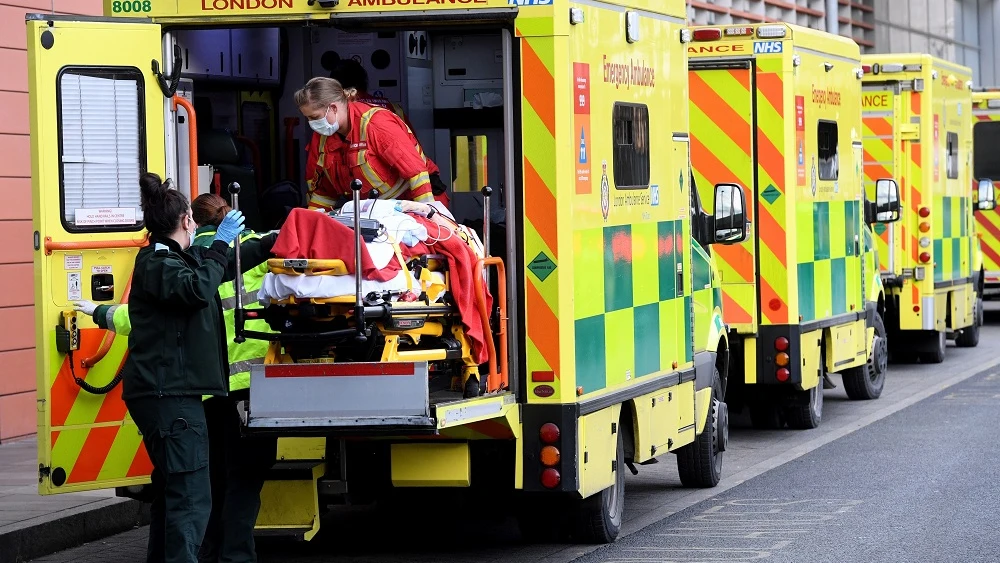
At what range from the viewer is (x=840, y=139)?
1383cm

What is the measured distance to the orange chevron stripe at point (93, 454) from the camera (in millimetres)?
7395

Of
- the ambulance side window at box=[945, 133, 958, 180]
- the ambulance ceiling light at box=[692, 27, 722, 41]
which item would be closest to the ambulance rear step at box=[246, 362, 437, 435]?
the ambulance ceiling light at box=[692, 27, 722, 41]

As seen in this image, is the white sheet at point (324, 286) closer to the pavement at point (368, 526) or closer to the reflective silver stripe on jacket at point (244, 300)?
the reflective silver stripe on jacket at point (244, 300)

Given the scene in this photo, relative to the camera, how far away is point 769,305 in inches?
499

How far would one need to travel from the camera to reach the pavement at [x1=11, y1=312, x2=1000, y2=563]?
8500 millimetres

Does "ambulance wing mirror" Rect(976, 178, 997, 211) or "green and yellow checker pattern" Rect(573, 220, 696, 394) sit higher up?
"ambulance wing mirror" Rect(976, 178, 997, 211)

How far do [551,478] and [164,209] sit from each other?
2.08 m

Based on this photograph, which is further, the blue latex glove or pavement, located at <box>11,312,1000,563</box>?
pavement, located at <box>11,312,1000,563</box>

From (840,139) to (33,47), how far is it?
809 cm

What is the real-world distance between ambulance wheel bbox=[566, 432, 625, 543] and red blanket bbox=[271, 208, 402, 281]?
1971 millimetres

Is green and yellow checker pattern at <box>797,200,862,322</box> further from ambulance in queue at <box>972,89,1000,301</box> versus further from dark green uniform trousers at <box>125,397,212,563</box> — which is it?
ambulance in queue at <box>972,89,1000,301</box>

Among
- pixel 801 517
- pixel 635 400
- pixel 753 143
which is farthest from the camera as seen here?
pixel 753 143

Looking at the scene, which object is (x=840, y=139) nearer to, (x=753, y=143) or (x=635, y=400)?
(x=753, y=143)

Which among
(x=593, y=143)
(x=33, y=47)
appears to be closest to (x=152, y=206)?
(x=33, y=47)
